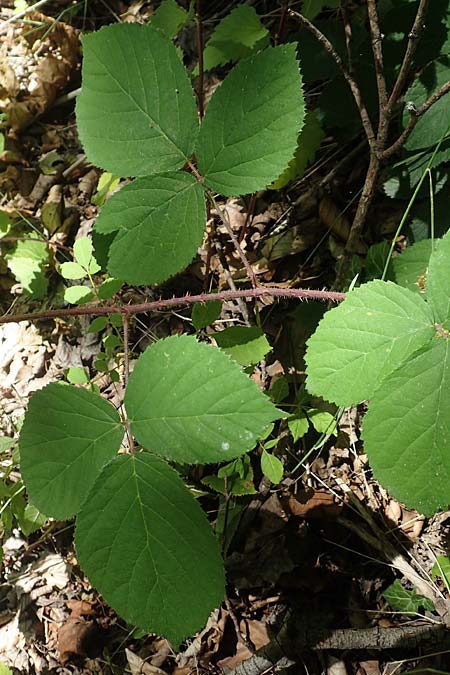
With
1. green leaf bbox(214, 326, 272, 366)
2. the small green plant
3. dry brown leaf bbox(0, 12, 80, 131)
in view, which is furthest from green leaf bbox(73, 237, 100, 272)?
dry brown leaf bbox(0, 12, 80, 131)

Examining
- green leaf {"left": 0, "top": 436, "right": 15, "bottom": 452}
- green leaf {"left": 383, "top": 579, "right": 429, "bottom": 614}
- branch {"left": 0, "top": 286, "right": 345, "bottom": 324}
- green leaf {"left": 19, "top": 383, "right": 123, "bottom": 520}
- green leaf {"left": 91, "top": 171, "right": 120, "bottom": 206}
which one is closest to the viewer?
green leaf {"left": 19, "top": 383, "right": 123, "bottom": 520}

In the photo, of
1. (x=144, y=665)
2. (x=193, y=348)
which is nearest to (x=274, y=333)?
(x=193, y=348)

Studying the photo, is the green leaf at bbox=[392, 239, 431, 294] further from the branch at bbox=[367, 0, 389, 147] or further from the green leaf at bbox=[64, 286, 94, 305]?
the green leaf at bbox=[64, 286, 94, 305]

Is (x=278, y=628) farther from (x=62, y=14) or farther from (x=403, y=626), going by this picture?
(x=62, y=14)

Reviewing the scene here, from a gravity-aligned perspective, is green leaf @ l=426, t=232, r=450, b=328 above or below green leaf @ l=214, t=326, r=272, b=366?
above

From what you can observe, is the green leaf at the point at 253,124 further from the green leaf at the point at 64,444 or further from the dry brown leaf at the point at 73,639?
the dry brown leaf at the point at 73,639

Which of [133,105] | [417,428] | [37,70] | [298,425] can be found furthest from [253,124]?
[37,70]
